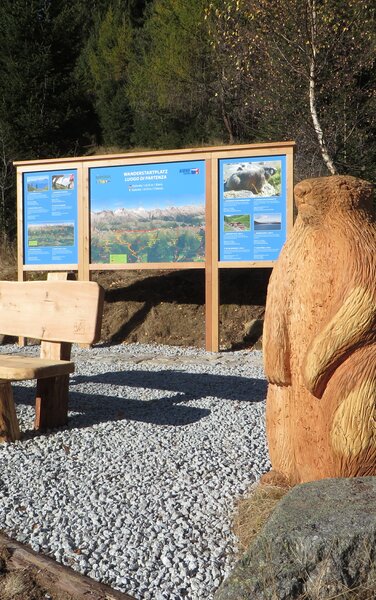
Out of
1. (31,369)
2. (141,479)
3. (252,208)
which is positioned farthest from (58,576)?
(252,208)

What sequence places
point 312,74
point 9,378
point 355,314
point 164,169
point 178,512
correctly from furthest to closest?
point 312,74, point 164,169, point 9,378, point 178,512, point 355,314

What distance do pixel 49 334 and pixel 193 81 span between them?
14484 millimetres

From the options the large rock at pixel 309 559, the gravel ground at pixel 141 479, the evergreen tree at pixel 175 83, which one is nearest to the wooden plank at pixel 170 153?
the gravel ground at pixel 141 479

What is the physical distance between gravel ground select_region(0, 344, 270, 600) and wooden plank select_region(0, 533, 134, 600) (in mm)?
71

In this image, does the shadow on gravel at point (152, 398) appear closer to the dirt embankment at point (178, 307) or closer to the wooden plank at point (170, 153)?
the dirt embankment at point (178, 307)

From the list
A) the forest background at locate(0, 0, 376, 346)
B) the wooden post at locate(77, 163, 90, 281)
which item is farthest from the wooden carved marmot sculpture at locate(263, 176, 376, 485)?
the forest background at locate(0, 0, 376, 346)

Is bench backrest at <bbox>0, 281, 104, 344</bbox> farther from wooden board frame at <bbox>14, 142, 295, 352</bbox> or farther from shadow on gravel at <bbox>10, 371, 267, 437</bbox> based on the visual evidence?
wooden board frame at <bbox>14, 142, 295, 352</bbox>

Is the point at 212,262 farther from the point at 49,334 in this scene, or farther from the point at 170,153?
the point at 49,334

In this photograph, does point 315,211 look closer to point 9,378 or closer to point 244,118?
point 9,378

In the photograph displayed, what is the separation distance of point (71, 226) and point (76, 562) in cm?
681

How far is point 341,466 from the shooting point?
7.96 ft

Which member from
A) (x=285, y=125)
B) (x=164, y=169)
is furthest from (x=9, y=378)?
(x=285, y=125)

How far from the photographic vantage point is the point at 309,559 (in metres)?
1.86

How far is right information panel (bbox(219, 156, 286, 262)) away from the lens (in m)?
7.77
